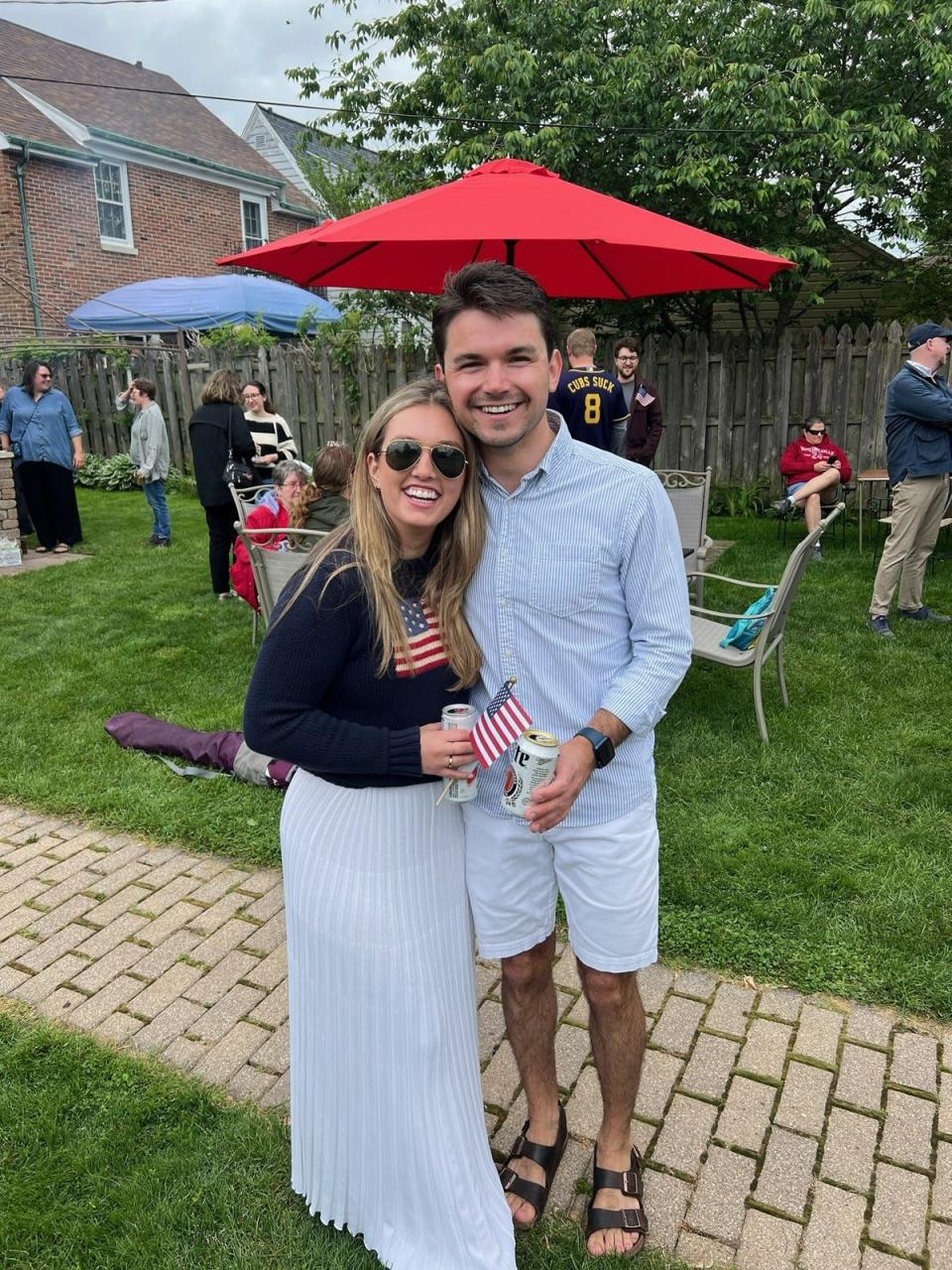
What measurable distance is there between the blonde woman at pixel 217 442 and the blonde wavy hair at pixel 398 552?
5.80m

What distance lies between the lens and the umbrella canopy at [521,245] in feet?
12.7

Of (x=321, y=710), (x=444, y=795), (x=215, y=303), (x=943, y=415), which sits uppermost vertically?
(x=215, y=303)

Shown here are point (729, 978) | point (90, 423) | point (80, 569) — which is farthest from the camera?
point (90, 423)

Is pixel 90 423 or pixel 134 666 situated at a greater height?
pixel 90 423

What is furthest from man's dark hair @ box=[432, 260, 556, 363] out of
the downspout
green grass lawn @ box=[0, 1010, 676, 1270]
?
the downspout

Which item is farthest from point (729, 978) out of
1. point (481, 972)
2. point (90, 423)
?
point (90, 423)

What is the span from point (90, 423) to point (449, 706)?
14799 millimetres

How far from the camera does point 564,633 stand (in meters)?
1.73

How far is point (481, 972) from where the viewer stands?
294 centimetres

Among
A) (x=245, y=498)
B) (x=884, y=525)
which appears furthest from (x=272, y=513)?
(x=884, y=525)

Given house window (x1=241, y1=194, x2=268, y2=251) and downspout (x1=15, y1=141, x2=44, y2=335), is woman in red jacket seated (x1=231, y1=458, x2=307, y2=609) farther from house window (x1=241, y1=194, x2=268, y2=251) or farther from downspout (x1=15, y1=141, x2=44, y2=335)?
house window (x1=241, y1=194, x2=268, y2=251)

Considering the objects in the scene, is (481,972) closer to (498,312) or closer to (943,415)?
(498,312)

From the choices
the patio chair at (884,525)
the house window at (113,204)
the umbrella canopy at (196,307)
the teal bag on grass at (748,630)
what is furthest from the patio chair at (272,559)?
the house window at (113,204)

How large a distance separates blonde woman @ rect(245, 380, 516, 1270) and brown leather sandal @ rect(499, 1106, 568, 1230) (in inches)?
6.6
